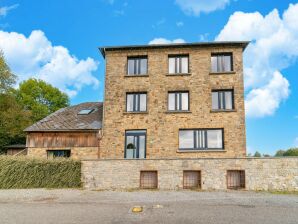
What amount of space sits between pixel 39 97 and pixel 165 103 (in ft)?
105

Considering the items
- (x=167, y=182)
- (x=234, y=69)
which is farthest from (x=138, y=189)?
(x=234, y=69)

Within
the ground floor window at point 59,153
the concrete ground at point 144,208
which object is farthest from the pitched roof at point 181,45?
the concrete ground at point 144,208

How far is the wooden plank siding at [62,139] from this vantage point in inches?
837

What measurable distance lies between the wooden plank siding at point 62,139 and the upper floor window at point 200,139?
243 inches

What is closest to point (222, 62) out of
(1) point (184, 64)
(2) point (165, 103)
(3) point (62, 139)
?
(1) point (184, 64)

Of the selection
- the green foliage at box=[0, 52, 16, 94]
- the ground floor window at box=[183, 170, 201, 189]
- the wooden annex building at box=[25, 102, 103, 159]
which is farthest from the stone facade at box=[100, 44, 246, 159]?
the green foliage at box=[0, 52, 16, 94]

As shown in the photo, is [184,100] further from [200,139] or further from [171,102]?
[200,139]

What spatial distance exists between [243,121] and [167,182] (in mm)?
7418

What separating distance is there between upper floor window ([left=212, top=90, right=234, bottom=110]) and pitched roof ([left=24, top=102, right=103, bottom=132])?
8.52 meters

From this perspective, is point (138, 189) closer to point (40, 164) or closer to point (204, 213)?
point (40, 164)

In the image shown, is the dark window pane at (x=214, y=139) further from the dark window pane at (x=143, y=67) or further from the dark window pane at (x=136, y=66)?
the dark window pane at (x=136, y=66)

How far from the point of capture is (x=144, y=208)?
34.5 ft

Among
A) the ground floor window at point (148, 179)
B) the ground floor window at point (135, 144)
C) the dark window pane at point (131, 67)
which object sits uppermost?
the dark window pane at point (131, 67)

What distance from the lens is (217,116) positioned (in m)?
20.6
